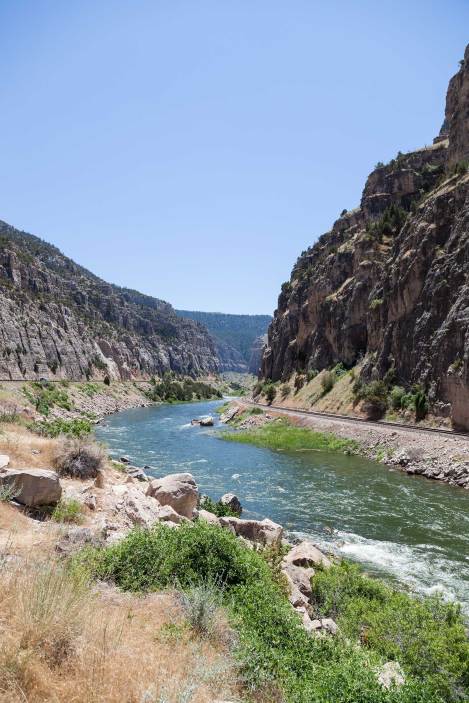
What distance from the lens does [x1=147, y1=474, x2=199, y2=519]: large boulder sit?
51.9 feet

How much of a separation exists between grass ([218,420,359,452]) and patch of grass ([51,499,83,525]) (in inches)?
1277

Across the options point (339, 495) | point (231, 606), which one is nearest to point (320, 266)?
point (339, 495)

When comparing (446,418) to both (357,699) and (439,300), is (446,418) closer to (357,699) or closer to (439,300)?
(439,300)

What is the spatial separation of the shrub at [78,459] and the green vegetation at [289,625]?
21.7ft

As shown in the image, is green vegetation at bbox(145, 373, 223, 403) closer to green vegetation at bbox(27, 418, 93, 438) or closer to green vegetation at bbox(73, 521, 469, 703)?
green vegetation at bbox(27, 418, 93, 438)

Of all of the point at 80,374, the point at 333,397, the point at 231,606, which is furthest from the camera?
the point at 80,374

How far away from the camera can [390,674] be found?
22.2 feet

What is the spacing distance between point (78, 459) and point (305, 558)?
8573 millimetres

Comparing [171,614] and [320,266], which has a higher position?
[320,266]

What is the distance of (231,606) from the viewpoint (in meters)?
7.40

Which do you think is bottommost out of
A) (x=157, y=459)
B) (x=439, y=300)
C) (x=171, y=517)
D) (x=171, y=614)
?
(x=157, y=459)

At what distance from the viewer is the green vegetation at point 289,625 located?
18.5 feet

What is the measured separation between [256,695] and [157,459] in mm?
33048

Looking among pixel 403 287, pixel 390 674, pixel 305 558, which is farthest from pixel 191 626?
pixel 403 287
